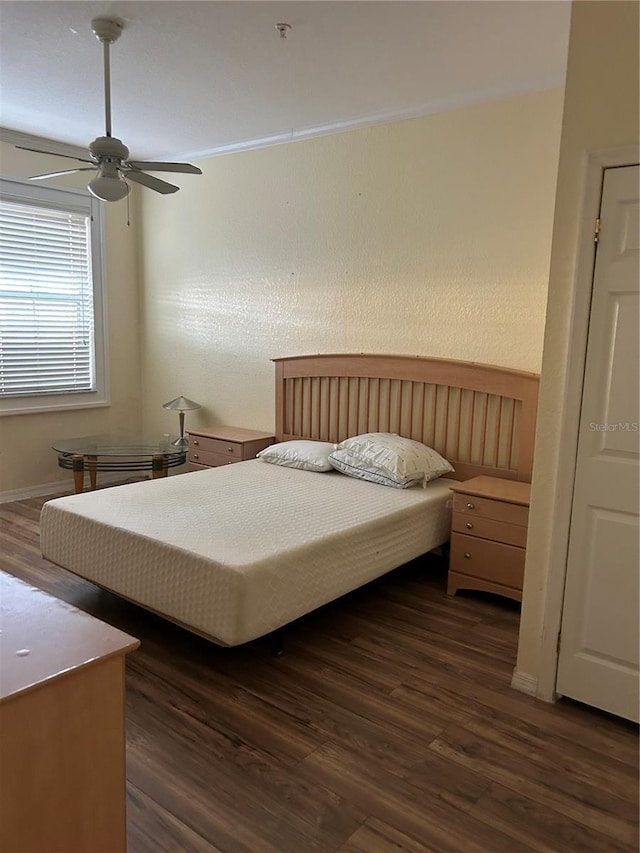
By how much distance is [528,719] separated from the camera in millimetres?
2254

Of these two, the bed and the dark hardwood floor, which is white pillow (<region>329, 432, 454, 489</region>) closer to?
the bed

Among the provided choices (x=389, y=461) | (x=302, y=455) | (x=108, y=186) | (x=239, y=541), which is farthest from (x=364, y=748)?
(x=108, y=186)

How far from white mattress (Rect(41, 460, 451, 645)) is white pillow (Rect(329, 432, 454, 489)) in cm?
8

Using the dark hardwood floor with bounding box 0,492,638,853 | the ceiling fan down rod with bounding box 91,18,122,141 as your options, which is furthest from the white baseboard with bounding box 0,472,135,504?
the ceiling fan down rod with bounding box 91,18,122,141

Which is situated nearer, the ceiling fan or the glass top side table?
the ceiling fan

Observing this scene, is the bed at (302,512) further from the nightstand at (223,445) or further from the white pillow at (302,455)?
the nightstand at (223,445)

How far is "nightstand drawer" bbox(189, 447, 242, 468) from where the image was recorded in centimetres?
454

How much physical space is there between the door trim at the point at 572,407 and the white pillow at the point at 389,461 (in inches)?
50.2

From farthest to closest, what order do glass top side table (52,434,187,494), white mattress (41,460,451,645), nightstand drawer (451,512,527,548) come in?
1. glass top side table (52,434,187,494)
2. nightstand drawer (451,512,527,548)
3. white mattress (41,460,451,645)

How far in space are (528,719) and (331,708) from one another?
2.38 ft

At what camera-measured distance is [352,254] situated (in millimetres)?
4227

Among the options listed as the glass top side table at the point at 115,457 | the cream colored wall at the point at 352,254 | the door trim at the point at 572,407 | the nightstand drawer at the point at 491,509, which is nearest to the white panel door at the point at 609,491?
the door trim at the point at 572,407

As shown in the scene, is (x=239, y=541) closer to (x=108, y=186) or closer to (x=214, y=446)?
(x=108, y=186)

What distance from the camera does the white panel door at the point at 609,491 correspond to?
2.08 metres
